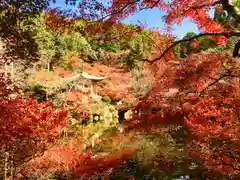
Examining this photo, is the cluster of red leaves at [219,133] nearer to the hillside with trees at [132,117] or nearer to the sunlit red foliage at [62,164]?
the hillside with trees at [132,117]

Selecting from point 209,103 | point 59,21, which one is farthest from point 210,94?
point 59,21

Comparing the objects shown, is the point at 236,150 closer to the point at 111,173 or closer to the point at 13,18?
the point at 111,173

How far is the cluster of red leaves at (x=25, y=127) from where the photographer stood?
5.71 m

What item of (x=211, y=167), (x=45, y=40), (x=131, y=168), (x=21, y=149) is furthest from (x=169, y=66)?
(x=45, y=40)

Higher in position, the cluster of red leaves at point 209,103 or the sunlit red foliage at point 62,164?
the cluster of red leaves at point 209,103

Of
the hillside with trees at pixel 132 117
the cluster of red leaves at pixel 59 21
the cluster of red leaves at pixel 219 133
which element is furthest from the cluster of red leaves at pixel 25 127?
the cluster of red leaves at pixel 219 133

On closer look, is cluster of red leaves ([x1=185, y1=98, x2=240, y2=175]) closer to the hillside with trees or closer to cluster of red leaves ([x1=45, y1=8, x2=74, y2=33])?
the hillside with trees

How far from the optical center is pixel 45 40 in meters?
18.9

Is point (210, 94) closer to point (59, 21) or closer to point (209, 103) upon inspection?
point (209, 103)

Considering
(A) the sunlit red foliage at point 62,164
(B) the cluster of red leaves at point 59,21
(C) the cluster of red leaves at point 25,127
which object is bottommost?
(A) the sunlit red foliage at point 62,164

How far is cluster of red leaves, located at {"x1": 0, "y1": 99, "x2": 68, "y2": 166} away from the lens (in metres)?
5.71

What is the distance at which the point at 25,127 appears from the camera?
632cm

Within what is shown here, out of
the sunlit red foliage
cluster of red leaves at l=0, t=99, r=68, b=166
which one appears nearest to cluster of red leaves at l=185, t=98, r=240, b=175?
the sunlit red foliage

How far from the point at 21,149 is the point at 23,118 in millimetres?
809
